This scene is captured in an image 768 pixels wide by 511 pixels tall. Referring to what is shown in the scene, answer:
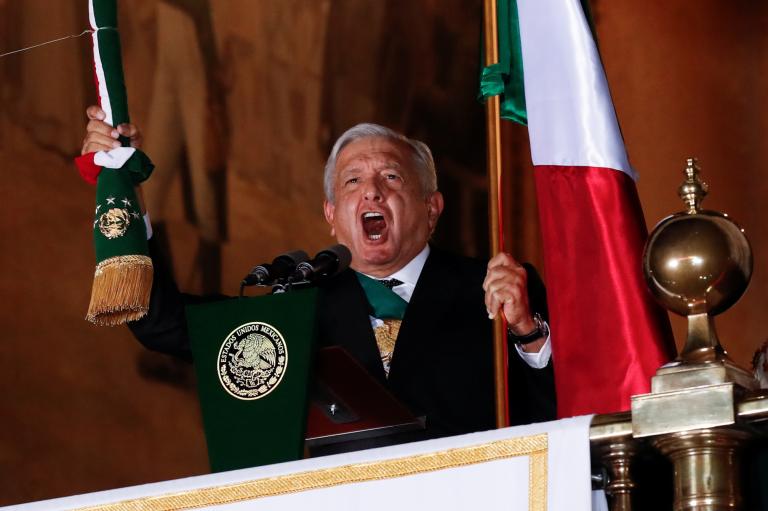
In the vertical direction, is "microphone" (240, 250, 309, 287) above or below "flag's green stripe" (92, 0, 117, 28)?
below

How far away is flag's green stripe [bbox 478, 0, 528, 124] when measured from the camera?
9.40 ft

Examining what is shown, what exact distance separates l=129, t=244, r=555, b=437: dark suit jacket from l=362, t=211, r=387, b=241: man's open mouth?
5.1 inches

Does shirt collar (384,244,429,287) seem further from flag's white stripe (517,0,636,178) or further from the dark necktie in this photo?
flag's white stripe (517,0,636,178)

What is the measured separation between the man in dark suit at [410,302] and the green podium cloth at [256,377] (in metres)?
0.37

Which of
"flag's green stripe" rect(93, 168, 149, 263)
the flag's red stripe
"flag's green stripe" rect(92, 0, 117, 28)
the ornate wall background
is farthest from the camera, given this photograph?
the ornate wall background

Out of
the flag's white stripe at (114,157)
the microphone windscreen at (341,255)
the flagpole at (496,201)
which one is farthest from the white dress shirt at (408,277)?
→ the flag's white stripe at (114,157)

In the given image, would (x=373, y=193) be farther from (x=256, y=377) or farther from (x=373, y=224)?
(x=256, y=377)

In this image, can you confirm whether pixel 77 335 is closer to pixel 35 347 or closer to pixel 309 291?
pixel 35 347

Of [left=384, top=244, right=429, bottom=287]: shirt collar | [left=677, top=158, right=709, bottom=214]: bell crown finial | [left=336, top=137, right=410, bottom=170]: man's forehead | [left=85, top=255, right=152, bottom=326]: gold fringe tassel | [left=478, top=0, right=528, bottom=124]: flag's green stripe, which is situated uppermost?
[left=336, top=137, right=410, bottom=170]: man's forehead

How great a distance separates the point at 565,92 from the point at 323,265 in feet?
1.70

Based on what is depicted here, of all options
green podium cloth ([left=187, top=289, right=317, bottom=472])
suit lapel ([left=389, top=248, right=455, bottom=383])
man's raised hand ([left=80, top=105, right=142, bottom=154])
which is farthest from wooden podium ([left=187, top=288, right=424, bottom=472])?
man's raised hand ([left=80, top=105, right=142, bottom=154])

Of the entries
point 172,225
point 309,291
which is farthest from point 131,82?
point 309,291

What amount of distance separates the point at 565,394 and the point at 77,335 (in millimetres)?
2079

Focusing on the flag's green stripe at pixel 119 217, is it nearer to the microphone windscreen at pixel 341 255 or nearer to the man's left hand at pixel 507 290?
the microphone windscreen at pixel 341 255
